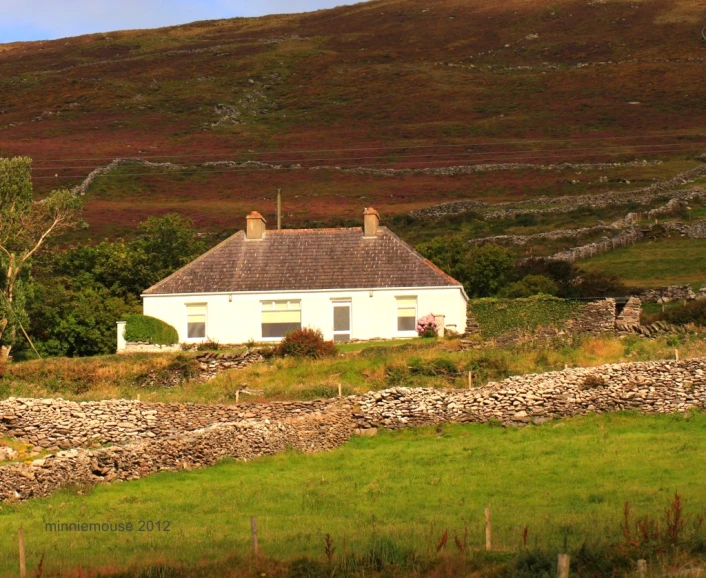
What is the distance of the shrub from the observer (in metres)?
41.3

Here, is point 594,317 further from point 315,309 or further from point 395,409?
point 395,409

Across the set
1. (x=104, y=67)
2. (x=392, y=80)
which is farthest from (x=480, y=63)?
(x=104, y=67)

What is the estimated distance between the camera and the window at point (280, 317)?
47.8 metres

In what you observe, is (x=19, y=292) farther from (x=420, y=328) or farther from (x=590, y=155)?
(x=590, y=155)

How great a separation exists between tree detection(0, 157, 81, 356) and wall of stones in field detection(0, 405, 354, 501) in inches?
779

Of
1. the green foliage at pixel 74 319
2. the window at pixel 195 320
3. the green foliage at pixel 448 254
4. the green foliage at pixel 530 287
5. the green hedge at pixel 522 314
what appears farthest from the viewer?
the green foliage at pixel 448 254

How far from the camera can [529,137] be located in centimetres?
12338

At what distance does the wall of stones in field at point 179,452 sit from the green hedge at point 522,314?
1398cm

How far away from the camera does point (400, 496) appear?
24.5 meters

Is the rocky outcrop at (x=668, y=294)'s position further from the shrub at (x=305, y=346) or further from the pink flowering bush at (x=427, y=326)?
the shrub at (x=305, y=346)

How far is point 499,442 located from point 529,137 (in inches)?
3793

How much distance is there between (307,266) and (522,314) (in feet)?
29.8

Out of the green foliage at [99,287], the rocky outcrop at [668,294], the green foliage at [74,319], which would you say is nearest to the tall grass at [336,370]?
the green foliage at [74,319]

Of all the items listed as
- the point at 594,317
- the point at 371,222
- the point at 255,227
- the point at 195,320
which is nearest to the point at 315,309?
the point at 195,320
